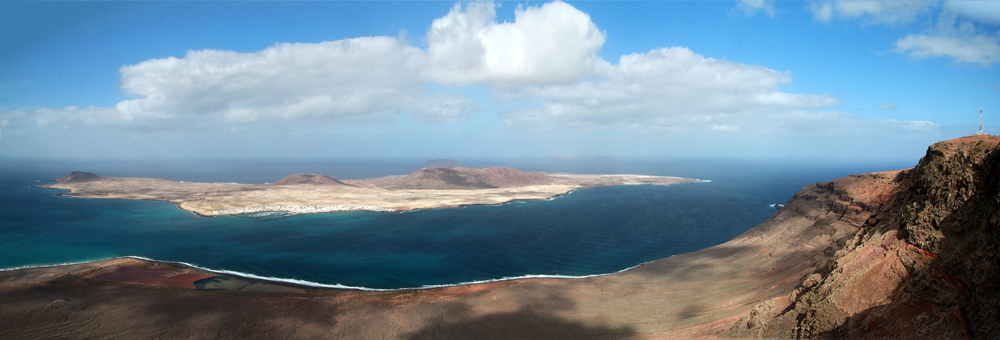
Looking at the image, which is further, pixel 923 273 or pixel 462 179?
pixel 462 179

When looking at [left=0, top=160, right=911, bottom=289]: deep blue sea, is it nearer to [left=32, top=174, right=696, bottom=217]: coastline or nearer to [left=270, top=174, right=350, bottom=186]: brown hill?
[left=32, top=174, right=696, bottom=217]: coastline

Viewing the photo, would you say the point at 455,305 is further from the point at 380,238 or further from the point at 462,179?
the point at 462,179

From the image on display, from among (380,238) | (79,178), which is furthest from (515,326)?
(79,178)

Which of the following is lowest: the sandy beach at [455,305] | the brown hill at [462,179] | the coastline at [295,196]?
the sandy beach at [455,305]

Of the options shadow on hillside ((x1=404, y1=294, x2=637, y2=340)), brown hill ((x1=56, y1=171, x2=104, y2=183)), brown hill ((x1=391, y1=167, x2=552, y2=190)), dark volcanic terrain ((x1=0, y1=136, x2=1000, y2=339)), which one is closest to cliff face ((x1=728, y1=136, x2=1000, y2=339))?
dark volcanic terrain ((x1=0, y1=136, x2=1000, y2=339))

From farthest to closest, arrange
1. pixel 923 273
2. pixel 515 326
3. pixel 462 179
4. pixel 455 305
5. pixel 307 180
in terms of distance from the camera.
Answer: pixel 462 179 → pixel 307 180 → pixel 455 305 → pixel 515 326 → pixel 923 273

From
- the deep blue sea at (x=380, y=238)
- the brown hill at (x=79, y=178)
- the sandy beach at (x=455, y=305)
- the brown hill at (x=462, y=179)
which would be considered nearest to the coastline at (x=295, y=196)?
the brown hill at (x=79, y=178)

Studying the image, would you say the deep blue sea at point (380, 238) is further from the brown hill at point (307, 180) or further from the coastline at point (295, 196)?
the brown hill at point (307, 180)
